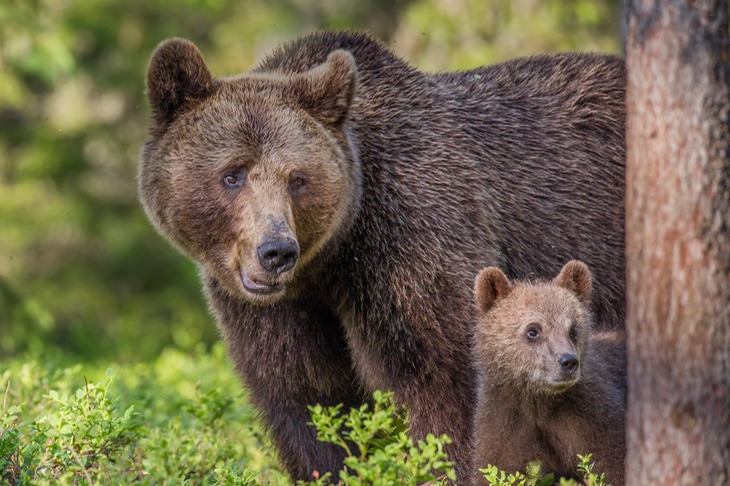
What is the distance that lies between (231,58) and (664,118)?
580 inches

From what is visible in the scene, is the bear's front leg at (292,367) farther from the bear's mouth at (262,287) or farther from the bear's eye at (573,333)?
the bear's eye at (573,333)

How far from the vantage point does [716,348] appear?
172 inches

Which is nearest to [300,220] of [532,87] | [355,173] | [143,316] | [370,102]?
[355,173]

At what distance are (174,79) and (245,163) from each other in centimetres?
63

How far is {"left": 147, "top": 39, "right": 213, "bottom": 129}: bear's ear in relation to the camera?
6059 mm

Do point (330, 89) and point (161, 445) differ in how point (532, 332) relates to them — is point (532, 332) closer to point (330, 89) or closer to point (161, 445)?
point (330, 89)

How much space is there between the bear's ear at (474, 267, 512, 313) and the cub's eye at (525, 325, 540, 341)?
28cm

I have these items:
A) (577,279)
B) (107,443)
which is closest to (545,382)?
(577,279)

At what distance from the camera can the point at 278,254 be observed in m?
5.66

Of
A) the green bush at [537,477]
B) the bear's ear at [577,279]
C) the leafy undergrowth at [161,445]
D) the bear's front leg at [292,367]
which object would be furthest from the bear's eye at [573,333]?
the bear's front leg at [292,367]

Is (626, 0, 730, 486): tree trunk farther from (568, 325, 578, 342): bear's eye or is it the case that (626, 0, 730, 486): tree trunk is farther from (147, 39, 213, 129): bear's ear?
(147, 39, 213, 129): bear's ear

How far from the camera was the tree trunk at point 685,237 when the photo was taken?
434 centimetres

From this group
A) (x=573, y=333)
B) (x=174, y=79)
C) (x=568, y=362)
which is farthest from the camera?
(x=174, y=79)

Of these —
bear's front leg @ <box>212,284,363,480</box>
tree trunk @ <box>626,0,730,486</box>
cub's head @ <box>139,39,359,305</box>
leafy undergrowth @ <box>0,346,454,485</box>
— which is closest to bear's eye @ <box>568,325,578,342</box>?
leafy undergrowth @ <box>0,346,454,485</box>
